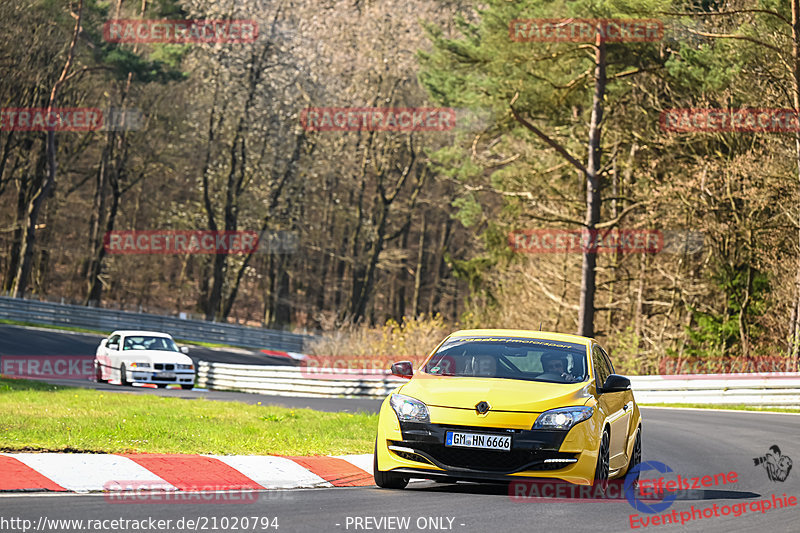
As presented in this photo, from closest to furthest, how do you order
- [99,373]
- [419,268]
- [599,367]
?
[599,367] → [99,373] → [419,268]

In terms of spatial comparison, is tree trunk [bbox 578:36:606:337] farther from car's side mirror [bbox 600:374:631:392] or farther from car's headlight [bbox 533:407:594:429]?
car's headlight [bbox 533:407:594:429]

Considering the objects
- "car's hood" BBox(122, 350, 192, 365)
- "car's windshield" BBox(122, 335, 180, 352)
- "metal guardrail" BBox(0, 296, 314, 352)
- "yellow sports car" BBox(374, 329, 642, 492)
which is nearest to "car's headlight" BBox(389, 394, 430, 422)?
"yellow sports car" BBox(374, 329, 642, 492)

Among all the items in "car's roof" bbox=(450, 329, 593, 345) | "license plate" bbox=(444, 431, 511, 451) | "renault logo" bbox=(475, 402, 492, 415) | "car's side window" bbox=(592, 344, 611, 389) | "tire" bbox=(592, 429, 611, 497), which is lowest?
"tire" bbox=(592, 429, 611, 497)

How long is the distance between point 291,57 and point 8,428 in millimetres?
45540

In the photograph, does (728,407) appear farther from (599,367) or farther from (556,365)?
(556,365)

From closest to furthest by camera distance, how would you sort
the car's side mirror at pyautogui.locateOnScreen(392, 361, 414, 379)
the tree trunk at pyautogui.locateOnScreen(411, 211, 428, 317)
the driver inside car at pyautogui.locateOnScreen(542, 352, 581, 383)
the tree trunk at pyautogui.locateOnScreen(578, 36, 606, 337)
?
the driver inside car at pyautogui.locateOnScreen(542, 352, 581, 383) → the car's side mirror at pyautogui.locateOnScreen(392, 361, 414, 379) → the tree trunk at pyautogui.locateOnScreen(578, 36, 606, 337) → the tree trunk at pyautogui.locateOnScreen(411, 211, 428, 317)

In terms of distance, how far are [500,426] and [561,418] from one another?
528 mm

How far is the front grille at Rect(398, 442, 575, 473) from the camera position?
9.02 m

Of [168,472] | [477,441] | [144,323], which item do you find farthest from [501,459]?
[144,323]

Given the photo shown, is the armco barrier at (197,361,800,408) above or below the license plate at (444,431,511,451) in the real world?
below

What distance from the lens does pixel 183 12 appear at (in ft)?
191

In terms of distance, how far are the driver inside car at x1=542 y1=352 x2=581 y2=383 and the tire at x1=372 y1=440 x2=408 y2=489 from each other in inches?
68.1

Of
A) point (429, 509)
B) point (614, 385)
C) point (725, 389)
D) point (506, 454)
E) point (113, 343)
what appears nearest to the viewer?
point (429, 509)

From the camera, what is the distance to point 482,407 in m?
9.16
